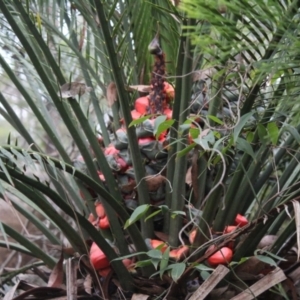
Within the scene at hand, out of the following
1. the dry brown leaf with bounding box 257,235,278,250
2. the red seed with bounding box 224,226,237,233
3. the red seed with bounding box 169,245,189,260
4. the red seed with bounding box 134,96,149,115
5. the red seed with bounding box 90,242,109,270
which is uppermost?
the red seed with bounding box 134,96,149,115

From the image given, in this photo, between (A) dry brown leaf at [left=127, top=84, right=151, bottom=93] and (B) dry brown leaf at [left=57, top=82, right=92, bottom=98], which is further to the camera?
(A) dry brown leaf at [left=127, top=84, right=151, bottom=93]

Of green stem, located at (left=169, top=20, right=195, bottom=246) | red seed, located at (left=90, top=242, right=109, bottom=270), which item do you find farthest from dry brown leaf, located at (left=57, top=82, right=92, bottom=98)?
red seed, located at (left=90, top=242, right=109, bottom=270)

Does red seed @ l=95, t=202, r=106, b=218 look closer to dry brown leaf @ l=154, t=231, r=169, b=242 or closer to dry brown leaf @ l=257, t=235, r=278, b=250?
dry brown leaf @ l=154, t=231, r=169, b=242

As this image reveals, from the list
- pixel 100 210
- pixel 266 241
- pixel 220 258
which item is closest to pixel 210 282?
pixel 220 258

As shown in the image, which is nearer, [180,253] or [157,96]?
[180,253]

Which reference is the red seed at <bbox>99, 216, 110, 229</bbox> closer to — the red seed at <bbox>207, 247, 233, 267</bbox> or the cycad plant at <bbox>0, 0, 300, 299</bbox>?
the cycad plant at <bbox>0, 0, 300, 299</bbox>


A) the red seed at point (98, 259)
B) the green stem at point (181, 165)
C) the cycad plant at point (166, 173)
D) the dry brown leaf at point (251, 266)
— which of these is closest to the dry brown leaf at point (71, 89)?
the cycad plant at point (166, 173)

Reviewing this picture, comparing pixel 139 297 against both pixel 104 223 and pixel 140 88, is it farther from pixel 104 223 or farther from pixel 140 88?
pixel 140 88

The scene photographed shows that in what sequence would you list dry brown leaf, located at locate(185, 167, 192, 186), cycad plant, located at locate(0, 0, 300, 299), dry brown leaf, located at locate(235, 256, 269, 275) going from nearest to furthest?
cycad plant, located at locate(0, 0, 300, 299) → dry brown leaf, located at locate(235, 256, 269, 275) → dry brown leaf, located at locate(185, 167, 192, 186)

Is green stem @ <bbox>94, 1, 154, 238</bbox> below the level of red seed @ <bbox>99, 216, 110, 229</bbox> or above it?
above

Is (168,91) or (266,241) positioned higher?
(168,91)

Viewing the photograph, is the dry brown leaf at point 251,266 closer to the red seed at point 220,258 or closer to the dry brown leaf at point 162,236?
the red seed at point 220,258

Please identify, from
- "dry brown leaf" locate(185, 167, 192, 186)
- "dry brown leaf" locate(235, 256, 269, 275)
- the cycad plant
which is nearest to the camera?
the cycad plant

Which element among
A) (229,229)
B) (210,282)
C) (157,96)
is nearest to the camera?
(210,282)
